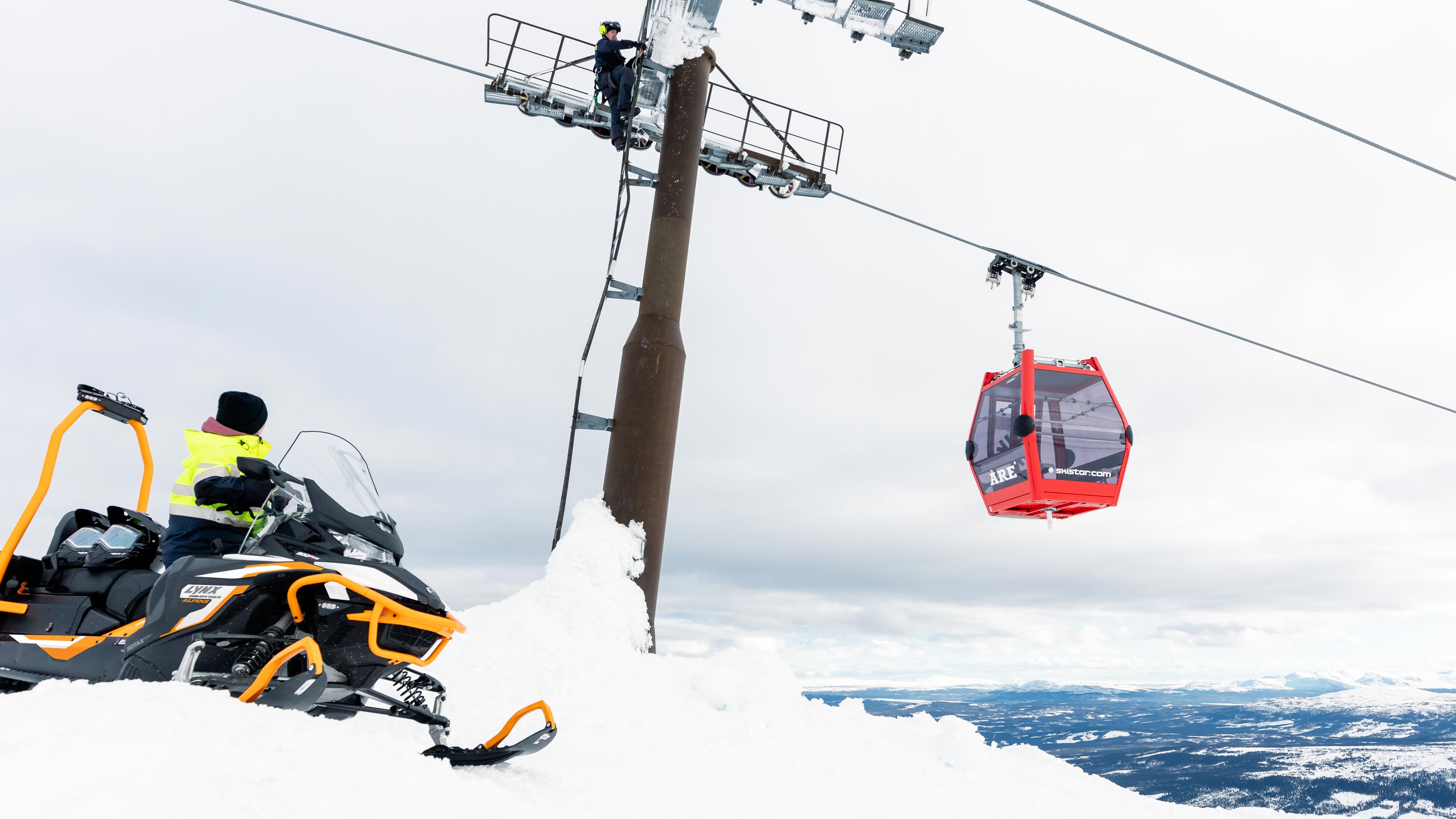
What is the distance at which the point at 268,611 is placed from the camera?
11.1ft

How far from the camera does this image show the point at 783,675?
679cm

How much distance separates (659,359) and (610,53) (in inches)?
190

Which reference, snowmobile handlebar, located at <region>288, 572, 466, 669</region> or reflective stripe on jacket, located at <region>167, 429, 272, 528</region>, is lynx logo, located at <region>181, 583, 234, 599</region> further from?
reflective stripe on jacket, located at <region>167, 429, 272, 528</region>

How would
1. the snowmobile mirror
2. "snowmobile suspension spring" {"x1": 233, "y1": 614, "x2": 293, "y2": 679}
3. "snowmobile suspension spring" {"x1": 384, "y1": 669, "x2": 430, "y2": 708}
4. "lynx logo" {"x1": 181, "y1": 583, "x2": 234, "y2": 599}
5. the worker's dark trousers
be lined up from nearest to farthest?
1. "snowmobile suspension spring" {"x1": 233, "y1": 614, "x2": 293, "y2": 679}
2. "lynx logo" {"x1": 181, "y1": 583, "x2": 234, "y2": 599}
3. "snowmobile suspension spring" {"x1": 384, "y1": 669, "x2": 430, "y2": 708}
4. the worker's dark trousers
5. the snowmobile mirror

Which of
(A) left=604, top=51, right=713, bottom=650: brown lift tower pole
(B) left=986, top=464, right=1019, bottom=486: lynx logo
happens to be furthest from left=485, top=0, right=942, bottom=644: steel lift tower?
(B) left=986, top=464, right=1019, bottom=486: lynx logo

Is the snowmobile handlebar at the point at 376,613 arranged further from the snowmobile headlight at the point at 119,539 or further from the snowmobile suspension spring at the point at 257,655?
the snowmobile headlight at the point at 119,539

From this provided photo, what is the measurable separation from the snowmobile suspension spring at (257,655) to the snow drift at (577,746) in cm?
33

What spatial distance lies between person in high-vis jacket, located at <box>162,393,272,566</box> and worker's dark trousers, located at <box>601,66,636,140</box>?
7976 mm

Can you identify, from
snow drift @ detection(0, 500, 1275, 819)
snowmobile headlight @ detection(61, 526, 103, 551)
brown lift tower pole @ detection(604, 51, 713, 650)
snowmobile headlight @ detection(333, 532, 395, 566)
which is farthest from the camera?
brown lift tower pole @ detection(604, 51, 713, 650)

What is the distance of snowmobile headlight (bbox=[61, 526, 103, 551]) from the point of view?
425 cm

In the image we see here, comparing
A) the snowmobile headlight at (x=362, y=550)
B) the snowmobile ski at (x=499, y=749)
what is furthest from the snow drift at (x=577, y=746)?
the snowmobile headlight at (x=362, y=550)

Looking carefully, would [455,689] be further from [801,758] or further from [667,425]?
[667,425]

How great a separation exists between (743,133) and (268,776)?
12955mm

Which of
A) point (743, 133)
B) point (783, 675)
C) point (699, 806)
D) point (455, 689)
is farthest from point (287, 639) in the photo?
point (743, 133)
